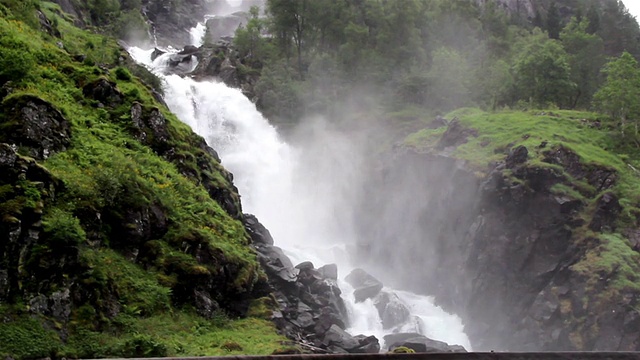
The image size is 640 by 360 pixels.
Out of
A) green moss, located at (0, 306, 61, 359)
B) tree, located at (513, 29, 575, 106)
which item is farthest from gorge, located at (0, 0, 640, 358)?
tree, located at (513, 29, 575, 106)

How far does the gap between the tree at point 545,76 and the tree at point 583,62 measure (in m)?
2.99

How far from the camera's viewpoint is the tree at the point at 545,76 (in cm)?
5181

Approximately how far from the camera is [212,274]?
68.3ft

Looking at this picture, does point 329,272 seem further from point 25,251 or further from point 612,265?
point 25,251

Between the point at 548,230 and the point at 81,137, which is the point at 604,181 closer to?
the point at 548,230

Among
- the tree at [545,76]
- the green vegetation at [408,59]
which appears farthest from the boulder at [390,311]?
the tree at [545,76]

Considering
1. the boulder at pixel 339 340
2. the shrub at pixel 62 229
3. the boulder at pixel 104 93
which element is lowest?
the boulder at pixel 339 340

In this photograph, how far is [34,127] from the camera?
18.5 m

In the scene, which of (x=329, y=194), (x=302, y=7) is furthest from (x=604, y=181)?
(x=302, y=7)

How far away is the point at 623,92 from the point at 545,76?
533 inches

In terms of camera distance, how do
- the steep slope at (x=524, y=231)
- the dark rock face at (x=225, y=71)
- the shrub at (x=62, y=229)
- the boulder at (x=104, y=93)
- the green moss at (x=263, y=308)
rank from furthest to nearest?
the dark rock face at (x=225, y=71)
the steep slope at (x=524, y=231)
the boulder at (x=104, y=93)
the green moss at (x=263, y=308)
the shrub at (x=62, y=229)

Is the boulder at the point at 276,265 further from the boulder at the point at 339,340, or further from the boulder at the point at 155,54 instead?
the boulder at the point at 155,54

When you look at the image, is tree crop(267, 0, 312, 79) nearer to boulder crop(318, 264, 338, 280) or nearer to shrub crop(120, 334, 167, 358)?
boulder crop(318, 264, 338, 280)

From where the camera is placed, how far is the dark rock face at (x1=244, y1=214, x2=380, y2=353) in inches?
916
